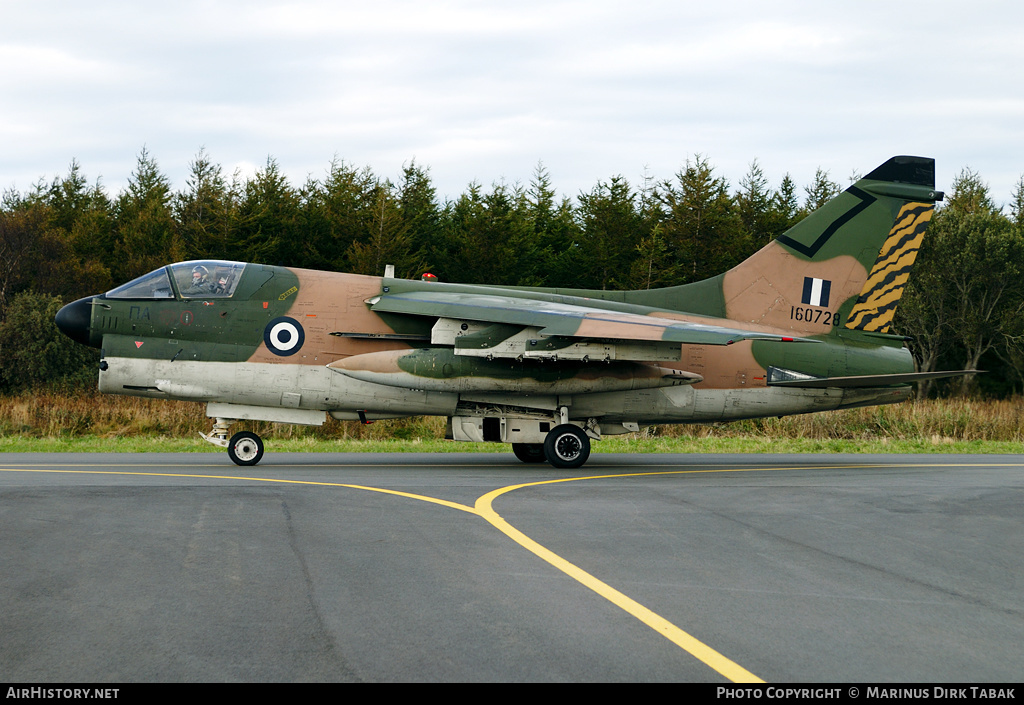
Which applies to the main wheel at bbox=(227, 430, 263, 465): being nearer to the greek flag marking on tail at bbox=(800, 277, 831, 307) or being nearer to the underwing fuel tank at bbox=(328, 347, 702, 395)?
the underwing fuel tank at bbox=(328, 347, 702, 395)

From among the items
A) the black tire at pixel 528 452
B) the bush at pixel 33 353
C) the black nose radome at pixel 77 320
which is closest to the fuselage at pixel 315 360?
the black nose radome at pixel 77 320

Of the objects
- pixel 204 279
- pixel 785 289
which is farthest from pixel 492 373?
pixel 785 289

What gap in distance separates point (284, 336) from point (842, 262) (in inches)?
430

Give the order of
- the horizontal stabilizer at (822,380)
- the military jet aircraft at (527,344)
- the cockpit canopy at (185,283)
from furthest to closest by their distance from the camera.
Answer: the horizontal stabilizer at (822,380)
the cockpit canopy at (185,283)
the military jet aircraft at (527,344)

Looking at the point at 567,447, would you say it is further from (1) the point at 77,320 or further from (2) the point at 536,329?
(1) the point at 77,320

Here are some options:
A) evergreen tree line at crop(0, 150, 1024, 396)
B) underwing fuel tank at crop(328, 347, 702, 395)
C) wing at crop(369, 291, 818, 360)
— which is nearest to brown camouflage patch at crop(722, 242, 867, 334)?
wing at crop(369, 291, 818, 360)

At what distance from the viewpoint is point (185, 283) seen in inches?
627

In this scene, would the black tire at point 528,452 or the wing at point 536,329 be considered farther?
the black tire at point 528,452

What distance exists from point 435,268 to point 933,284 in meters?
Answer: 32.5

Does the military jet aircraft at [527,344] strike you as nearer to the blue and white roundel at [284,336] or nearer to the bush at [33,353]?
the blue and white roundel at [284,336]

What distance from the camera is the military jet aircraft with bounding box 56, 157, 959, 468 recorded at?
15578 mm

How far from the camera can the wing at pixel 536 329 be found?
15031 mm

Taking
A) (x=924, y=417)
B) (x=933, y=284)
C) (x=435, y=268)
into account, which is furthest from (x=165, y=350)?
(x=933, y=284)

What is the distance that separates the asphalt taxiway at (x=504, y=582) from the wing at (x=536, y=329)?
3911 millimetres
